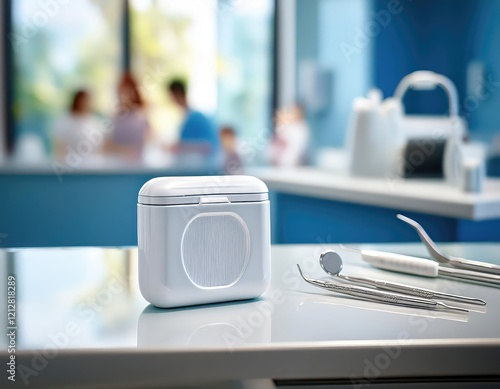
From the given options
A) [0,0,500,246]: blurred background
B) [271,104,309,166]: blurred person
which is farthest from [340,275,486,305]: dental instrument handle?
[271,104,309,166]: blurred person

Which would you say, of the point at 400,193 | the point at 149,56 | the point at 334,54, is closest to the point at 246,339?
the point at 400,193

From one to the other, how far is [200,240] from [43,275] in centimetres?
28

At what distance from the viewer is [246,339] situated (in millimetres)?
593

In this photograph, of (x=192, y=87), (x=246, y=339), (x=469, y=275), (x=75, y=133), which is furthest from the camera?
(x=192, y=87)

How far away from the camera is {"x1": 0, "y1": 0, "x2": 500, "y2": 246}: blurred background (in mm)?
4008

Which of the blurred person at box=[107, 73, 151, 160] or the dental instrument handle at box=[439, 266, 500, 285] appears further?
the blurred person at box=[107, 73, 151, 160]

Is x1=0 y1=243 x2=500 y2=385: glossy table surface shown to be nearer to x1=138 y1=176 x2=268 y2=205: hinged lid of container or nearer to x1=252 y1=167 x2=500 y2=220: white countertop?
x1=138 y1=176 x2=268 y2=205: hinged lid of container

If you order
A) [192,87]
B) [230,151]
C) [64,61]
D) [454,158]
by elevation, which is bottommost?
[230,151]

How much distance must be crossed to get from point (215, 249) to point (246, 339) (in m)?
0.13

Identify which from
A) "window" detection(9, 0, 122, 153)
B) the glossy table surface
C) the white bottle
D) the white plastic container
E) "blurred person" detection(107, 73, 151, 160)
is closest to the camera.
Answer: the glossy table surface

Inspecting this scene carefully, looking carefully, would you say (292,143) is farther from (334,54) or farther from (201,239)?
(201,239)

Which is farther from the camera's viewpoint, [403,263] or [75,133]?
[75,133]

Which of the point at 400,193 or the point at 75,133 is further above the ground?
the point at 75,133

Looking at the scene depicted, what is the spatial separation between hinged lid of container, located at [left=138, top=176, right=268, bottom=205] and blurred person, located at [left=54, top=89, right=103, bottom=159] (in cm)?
412
